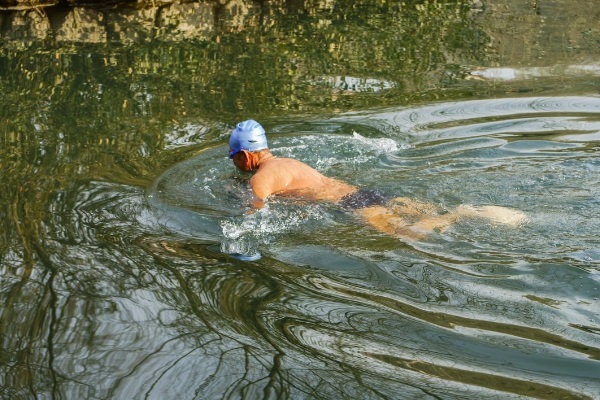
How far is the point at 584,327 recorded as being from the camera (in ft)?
16.2

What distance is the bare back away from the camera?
7.21 meters

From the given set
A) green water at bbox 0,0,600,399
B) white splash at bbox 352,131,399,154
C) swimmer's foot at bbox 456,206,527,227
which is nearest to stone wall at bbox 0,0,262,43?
green water at bbox 0,0,600,399

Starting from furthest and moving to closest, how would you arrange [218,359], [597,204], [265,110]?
1. [265,110]
2. [597,204]
3. [218,359]

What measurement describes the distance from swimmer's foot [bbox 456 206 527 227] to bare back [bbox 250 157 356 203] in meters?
1.03

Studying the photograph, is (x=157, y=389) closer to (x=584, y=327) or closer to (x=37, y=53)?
(x=584, y=327)

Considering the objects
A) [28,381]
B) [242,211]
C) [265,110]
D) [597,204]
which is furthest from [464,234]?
[265,110]

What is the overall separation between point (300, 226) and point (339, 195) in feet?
2.12

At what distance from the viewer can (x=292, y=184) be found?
7.29 metres

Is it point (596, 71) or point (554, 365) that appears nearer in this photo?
point (554, 365)

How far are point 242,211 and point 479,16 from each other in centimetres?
782

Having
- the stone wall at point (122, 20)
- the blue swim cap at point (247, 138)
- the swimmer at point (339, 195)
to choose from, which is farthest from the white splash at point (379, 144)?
the stone wall at point (122, 20)

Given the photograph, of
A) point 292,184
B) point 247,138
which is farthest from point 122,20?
point 292,184

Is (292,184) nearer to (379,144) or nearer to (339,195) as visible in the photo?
(339,195)

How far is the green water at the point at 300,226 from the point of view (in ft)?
15.4
